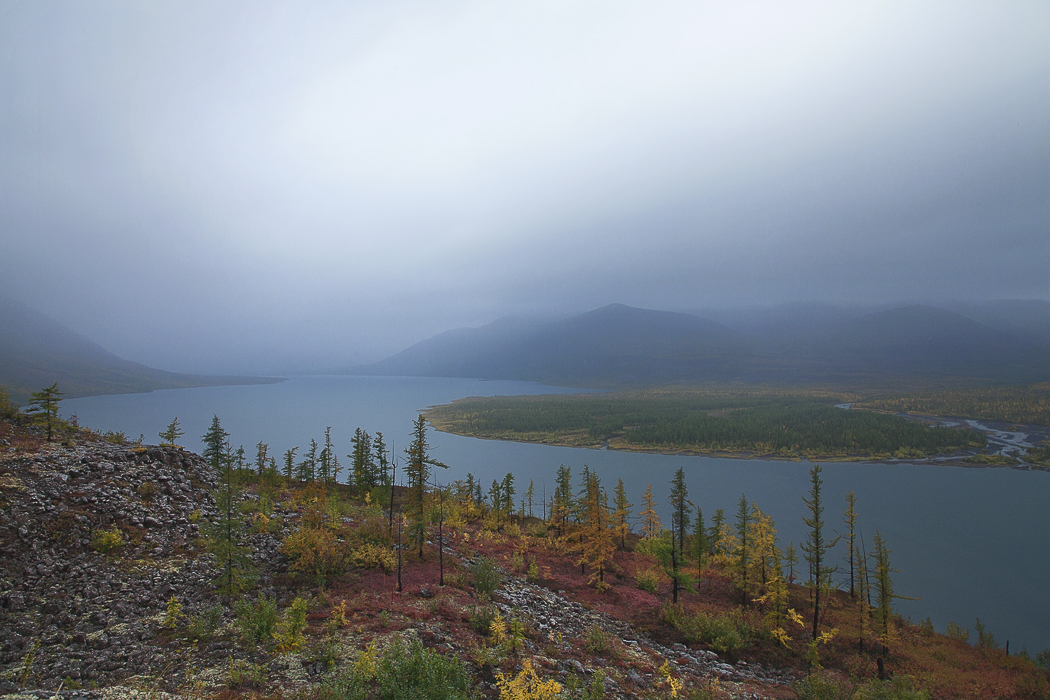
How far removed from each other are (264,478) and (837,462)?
314 feet

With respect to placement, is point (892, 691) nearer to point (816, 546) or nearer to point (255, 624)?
point (816, 546)

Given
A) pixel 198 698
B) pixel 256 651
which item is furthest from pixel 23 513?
pixel 198 698

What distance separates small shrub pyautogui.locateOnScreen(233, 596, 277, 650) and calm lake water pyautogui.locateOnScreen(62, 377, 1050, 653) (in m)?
42.6

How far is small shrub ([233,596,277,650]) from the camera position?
9367 mm

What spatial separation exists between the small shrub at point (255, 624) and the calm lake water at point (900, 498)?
42641 mm

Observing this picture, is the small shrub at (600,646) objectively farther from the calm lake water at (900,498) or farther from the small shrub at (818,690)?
the calm lake water at (900,498)

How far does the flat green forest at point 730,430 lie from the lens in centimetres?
8738

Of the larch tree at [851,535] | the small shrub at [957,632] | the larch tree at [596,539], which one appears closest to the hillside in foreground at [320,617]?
the larch tree at [596,539]

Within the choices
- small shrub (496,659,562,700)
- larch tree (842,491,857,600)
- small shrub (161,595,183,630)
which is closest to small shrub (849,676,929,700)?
larch tree (842,491,857,600)

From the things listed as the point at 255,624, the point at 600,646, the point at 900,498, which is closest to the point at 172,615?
the point at 255,624

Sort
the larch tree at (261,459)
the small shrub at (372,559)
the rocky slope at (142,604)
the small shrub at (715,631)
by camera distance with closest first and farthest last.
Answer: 1. the rocky slope at (142,604)
2. the small shrub at (715,631)
3. the small shrub at (372,559)
4. the larch tree at (261,459)

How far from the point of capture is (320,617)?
1131cm

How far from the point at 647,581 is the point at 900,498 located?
195 feet

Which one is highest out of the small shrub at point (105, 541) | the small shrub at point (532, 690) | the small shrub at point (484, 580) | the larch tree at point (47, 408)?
the larch tree at point (47, 408)
